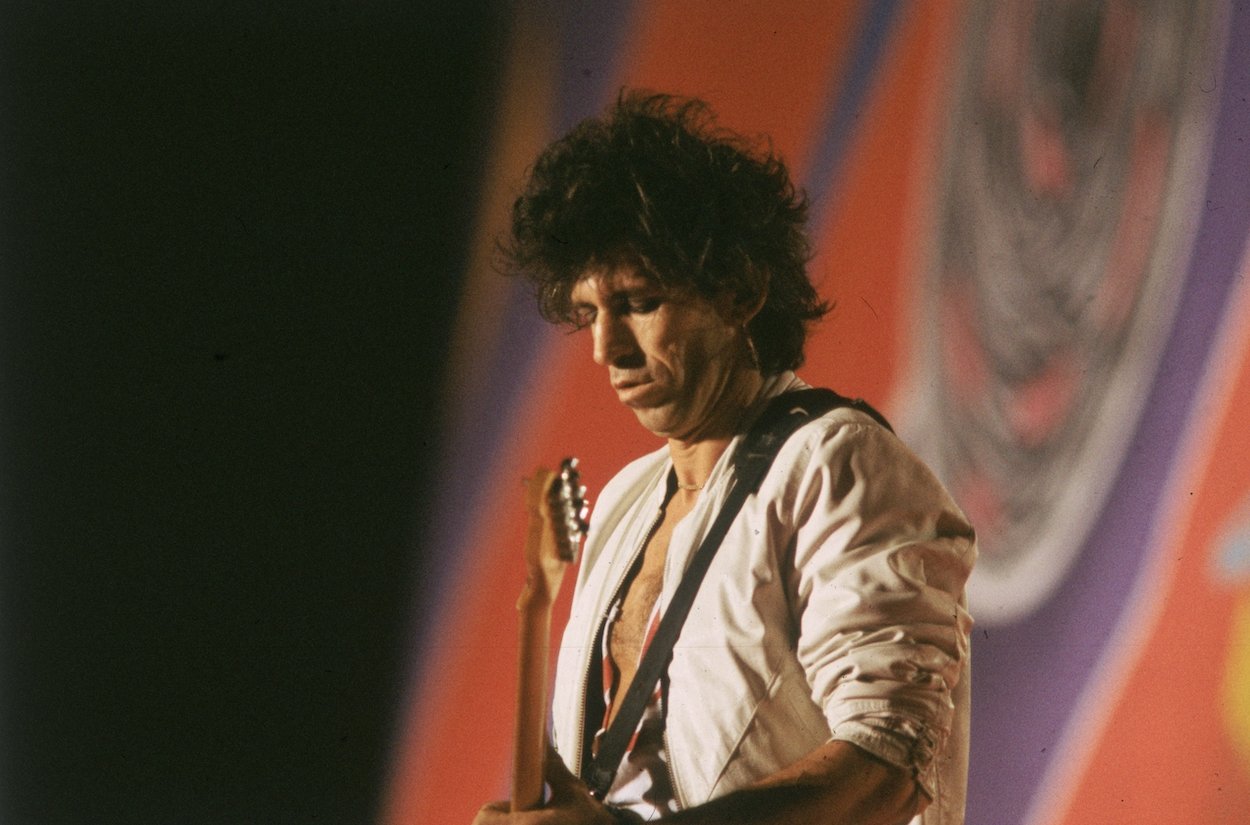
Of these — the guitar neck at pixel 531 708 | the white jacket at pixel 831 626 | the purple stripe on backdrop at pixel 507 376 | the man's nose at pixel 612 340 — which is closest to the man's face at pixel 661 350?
the man's nose at pixel 612 340

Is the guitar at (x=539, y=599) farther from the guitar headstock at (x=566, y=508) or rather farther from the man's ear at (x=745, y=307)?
the man's ear at (x=745, y=307)

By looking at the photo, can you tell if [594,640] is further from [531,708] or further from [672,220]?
[672,220]

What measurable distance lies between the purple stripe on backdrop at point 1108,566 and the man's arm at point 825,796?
0.59m

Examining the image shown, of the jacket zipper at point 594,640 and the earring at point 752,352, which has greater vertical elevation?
the earring at point 752,352

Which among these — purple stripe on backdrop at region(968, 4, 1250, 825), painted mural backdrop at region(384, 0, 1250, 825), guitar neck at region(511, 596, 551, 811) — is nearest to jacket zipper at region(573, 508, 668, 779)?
guitar neck at region(511, 596, 551, 811)

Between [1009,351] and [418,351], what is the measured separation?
2.78 feet

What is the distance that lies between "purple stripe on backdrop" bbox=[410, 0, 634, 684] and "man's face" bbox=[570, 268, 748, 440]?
0.52 meters

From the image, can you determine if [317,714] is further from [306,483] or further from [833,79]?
[833,79]

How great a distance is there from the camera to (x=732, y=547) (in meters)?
1.24

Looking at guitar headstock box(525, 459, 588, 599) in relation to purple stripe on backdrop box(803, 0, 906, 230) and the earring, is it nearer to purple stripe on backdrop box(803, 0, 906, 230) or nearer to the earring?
the earring

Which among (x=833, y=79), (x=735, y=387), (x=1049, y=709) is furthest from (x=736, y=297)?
(x=1049, y=709)

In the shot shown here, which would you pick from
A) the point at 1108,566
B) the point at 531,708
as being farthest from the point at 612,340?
the point at 1108,566

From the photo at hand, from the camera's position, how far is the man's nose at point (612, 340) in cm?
135

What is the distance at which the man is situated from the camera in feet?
3.64
